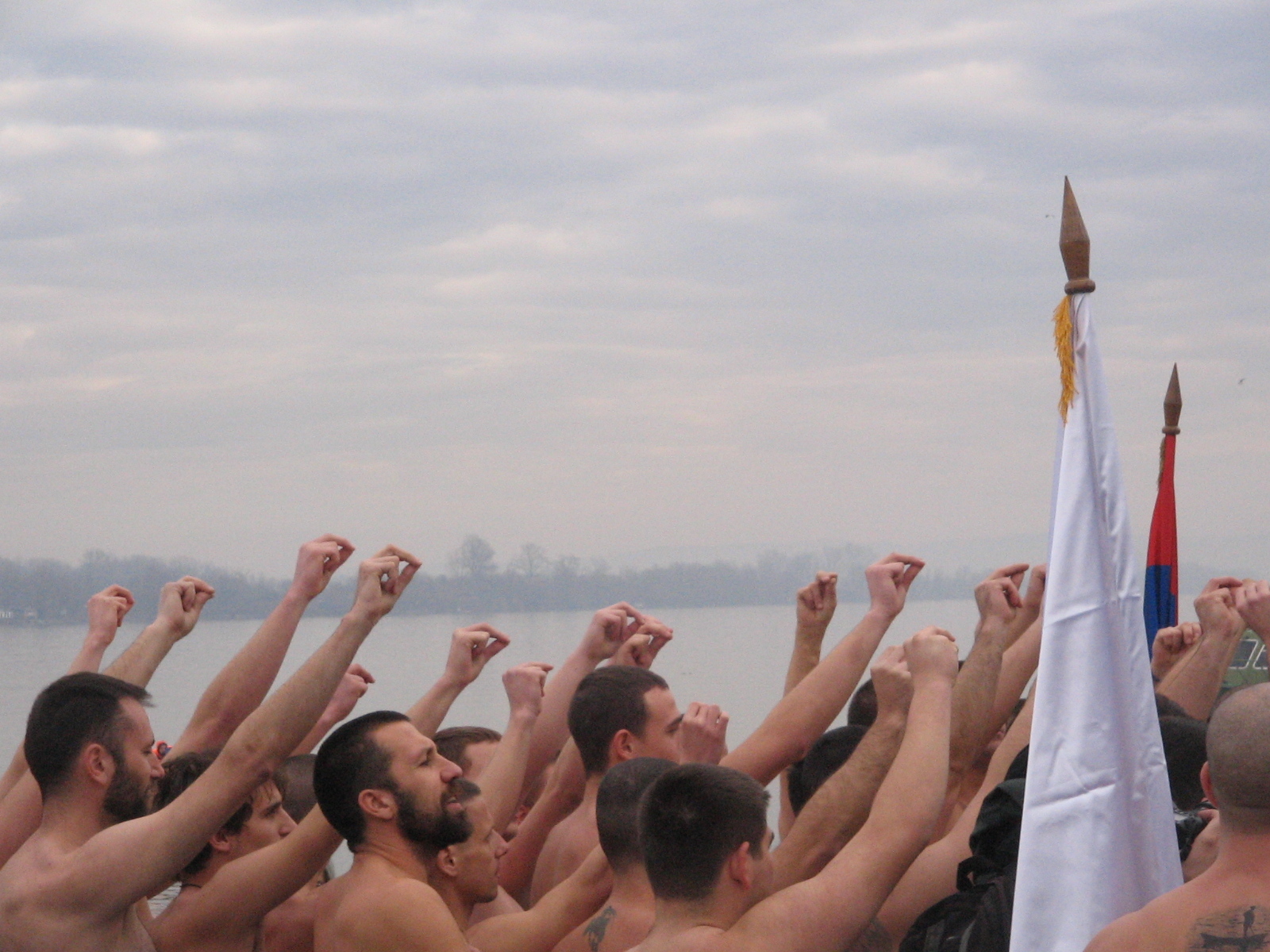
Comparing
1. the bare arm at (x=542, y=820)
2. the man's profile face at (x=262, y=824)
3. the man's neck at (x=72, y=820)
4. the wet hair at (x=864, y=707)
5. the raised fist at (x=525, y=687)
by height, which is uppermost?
the raised fist at (x=525, y=687)

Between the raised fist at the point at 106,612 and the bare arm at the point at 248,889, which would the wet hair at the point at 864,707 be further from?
the raised fist at the point at 106,612

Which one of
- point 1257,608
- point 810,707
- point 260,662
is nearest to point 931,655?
point 810,707

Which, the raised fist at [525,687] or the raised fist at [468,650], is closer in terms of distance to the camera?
the raised fist at [525,687]

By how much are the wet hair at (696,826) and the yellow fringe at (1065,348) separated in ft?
4.90

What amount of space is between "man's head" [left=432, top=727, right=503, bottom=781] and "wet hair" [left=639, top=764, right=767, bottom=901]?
2.42m

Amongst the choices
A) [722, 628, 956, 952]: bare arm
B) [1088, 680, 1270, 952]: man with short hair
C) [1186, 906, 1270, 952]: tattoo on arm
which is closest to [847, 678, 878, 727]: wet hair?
[722, 628, 956, 952]: bare arm

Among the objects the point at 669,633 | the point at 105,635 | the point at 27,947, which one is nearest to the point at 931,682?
the point at 669,633

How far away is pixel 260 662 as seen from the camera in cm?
567

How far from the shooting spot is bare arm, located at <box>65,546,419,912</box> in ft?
14.3

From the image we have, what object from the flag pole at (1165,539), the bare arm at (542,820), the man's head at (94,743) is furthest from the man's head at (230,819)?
the flag pole at (1165,539)

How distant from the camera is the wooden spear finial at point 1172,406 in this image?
7.29 meters

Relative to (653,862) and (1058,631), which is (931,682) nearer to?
(1058,631)

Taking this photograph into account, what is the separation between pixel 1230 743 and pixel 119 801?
357cm

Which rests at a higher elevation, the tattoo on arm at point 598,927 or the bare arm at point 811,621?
the bare arm at point 811,621
